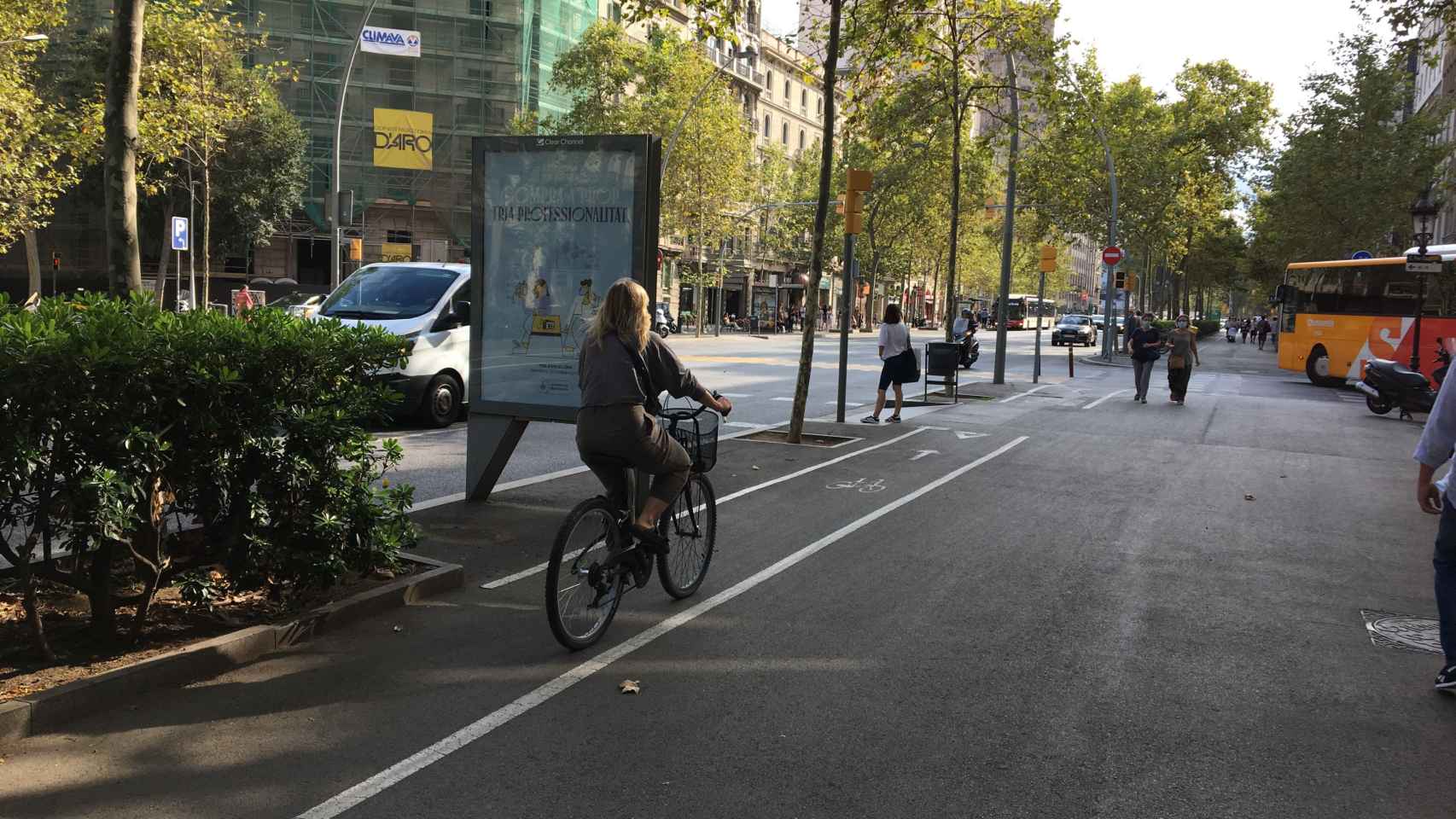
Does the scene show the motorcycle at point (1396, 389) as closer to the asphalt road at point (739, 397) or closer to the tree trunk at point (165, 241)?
the asphalt road at point (739, 397)

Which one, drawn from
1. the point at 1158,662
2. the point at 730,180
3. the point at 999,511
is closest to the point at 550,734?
the point at 1158,662

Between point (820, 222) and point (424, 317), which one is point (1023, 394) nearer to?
point (820, 222)

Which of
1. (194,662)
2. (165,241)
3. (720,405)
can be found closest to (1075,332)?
(165,241)

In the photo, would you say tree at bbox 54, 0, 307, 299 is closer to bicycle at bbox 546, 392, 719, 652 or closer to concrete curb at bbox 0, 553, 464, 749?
concrete curb at bbox 0, 553, 464, 749

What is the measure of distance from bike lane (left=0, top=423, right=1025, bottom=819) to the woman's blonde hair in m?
1.51

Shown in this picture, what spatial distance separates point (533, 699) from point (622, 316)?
6.09ft

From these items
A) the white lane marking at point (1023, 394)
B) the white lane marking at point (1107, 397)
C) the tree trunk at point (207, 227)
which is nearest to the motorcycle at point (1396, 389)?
the white lane marking at point (1107, 397)

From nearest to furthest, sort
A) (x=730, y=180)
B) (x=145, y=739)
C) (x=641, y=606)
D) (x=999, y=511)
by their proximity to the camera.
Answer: (x=145, y=739)
(x=641, y=606)
(x=999, y=511)
(x=730, y=180)

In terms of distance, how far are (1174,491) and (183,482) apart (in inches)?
354

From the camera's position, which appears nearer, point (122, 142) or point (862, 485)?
point (122, 142)

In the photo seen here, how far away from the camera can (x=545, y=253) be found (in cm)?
856

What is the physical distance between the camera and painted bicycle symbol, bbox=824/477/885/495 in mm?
10250

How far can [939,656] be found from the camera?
5.31 metres

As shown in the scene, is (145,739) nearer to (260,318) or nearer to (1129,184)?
(260,318)
